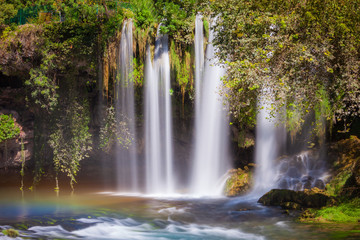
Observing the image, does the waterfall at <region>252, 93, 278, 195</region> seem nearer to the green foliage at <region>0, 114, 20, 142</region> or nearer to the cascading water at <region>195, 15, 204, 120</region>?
the cascading water at <region>195, 15, 204, 120</region>

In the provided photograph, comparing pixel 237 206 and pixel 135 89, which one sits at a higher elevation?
pixel 135 89

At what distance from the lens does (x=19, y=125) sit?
17797 mm

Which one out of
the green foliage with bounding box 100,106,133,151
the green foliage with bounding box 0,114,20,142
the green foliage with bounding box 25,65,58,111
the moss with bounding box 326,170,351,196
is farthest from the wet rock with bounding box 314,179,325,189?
the green foliage with bounding box 0,114,20,142

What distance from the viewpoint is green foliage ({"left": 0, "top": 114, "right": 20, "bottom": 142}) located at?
1678 centimetres

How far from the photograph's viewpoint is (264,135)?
16.5m

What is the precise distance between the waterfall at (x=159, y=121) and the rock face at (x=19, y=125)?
5344 millimetres

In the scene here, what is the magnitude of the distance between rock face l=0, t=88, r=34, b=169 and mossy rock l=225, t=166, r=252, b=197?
8.79 m

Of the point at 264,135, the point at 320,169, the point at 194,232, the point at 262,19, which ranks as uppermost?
the point at 262,19

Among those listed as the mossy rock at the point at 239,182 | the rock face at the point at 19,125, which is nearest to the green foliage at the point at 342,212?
the mossy rock at the point at 239,182

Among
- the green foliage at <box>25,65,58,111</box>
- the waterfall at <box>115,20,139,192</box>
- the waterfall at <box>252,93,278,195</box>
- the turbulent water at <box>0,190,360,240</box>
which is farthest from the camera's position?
the waterfall at <box>115,20,139,192</box>

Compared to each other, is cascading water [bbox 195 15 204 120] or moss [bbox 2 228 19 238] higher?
cascading water [bbox 195 15 204 120]

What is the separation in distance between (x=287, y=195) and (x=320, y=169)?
3005 millimetres

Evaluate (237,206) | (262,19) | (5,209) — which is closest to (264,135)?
(237,206)

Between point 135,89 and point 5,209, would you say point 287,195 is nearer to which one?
point 135,89
